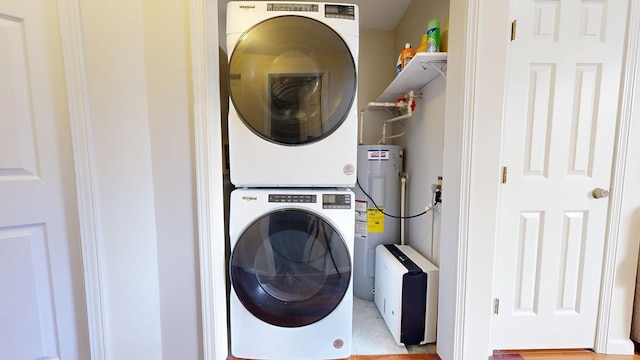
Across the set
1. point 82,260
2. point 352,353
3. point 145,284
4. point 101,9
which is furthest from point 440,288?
point 101,9

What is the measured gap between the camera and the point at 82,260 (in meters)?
0.92

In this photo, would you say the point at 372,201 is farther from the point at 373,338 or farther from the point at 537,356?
the point at 537,356

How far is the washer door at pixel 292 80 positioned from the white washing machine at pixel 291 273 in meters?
0.33

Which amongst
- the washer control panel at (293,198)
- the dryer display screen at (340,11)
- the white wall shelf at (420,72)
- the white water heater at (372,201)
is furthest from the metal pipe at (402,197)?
the dryer display screen at (340,11)

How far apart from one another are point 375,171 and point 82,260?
1664 millimetres

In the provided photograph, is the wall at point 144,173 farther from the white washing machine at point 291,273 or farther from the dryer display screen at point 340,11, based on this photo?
the dryer display screen at point 340,11

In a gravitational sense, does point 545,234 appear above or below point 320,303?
above

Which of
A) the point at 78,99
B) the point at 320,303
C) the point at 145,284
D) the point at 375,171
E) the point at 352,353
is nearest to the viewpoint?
the point at 78,99

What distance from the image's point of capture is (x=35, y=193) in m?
0.86

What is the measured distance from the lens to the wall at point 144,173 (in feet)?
2.99

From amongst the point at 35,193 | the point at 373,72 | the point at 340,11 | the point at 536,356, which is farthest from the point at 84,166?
the point at 536,356

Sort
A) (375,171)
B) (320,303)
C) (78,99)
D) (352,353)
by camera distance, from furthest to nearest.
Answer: (375,171)
(352,353)
(320,303)
(78,99)

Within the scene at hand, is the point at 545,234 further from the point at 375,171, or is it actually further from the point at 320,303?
the point at 320,303

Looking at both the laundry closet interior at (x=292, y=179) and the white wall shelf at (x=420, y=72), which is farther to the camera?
the white wall shelf at (x=420, y=72)
